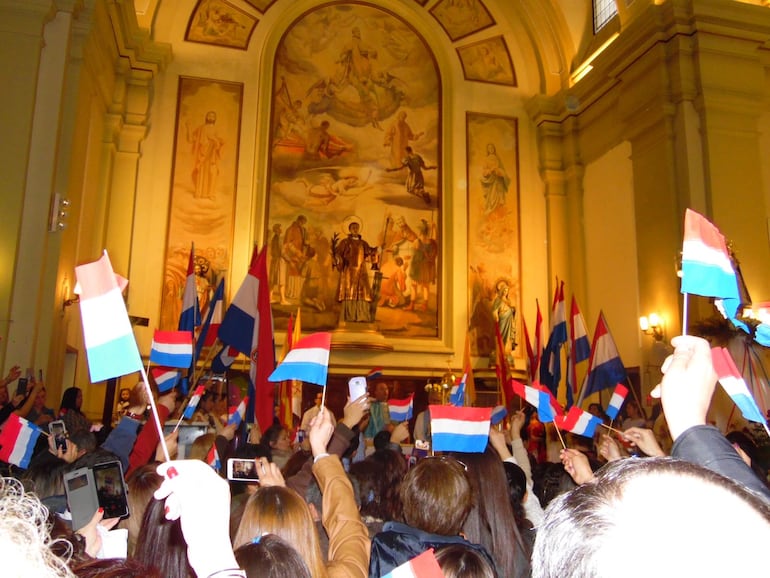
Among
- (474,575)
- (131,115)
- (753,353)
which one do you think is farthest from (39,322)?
(753,353)

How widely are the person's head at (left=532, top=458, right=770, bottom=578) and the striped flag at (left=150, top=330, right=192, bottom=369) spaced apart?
548 centimetres

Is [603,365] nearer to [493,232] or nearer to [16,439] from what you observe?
[16,439]

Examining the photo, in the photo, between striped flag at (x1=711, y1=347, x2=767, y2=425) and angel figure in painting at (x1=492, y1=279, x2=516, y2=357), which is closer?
striped flag at (x1=711, y1=347, x2=767, y2=425)

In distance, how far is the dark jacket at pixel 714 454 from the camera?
1427 mm

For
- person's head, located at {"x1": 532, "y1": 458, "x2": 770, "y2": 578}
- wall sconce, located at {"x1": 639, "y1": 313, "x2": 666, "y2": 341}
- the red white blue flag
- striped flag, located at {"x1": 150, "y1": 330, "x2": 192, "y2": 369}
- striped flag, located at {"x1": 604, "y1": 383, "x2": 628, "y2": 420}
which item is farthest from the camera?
wall sconce, located at {"x1": 639, "y1": 313, "x2": 666, "y2": 341}

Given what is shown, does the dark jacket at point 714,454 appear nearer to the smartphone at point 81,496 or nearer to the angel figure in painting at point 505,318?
the smartphone at point 81,496

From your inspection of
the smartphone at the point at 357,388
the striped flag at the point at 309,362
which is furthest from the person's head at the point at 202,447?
the smartphone at the point at 357,388

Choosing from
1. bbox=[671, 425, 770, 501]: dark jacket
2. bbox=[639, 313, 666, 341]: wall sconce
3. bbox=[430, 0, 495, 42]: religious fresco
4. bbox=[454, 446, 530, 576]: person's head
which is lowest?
bbox=[454, 446, 530, 576]: person's head

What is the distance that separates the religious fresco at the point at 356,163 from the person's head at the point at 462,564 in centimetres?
1268

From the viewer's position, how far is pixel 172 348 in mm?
6141

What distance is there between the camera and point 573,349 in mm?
10195

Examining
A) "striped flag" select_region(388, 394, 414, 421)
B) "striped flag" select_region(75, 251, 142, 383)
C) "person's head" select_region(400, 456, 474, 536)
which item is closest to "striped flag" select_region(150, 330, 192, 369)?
"striped flag" select_region(388, 394, 414, 421)

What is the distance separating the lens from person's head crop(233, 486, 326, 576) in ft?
6.88

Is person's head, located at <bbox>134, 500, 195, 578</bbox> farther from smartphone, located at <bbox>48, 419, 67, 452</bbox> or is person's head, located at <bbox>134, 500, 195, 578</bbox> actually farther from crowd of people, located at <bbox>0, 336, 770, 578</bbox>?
smartphone, located at <bbox>48, 419, 67, 452</bbox>
